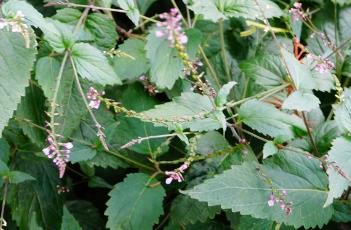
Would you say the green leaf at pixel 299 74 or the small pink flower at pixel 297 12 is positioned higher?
the small pink flower at pixel 297 12

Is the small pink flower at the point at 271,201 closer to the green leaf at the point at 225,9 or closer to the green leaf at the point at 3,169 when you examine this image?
the green leaf at the point at 225,9

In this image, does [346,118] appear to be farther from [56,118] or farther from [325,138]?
[56,118]

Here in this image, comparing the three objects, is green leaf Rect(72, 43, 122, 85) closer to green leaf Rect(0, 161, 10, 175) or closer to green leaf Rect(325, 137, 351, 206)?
green leaf Rect(0, 161, 10, 175)

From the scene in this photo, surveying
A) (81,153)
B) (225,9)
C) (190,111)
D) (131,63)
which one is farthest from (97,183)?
(225,9)

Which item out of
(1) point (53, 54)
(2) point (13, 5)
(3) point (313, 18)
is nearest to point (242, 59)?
(3) point (313, 18)

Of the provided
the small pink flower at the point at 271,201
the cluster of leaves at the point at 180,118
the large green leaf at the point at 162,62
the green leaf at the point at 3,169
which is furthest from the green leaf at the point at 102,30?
the small pink flower at the point at 271,201

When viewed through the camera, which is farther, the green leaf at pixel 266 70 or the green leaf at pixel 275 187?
the green leaf at pixel 266 70

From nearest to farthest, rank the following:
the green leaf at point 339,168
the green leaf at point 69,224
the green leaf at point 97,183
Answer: the green leaf at point 339,168 → the green leaf at point 69,224 → the green leaf at point 97,183
